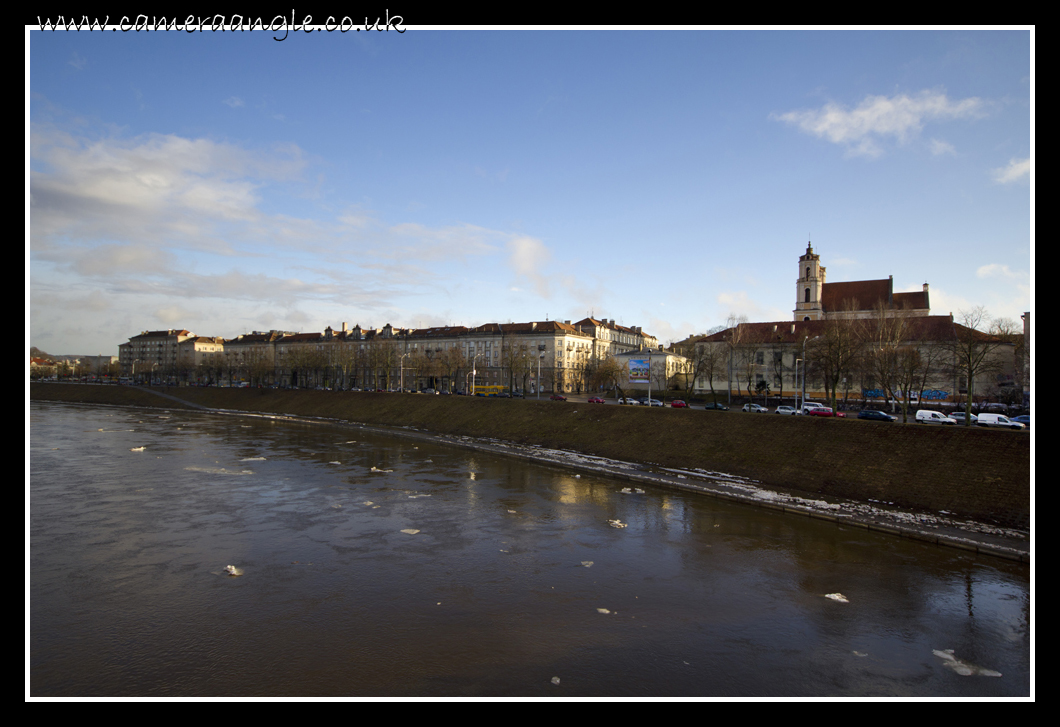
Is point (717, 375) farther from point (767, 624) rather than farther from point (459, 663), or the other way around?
point (459, 663)

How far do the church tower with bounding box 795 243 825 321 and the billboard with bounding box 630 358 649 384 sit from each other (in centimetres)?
3054

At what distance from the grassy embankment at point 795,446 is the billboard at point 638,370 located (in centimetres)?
4000

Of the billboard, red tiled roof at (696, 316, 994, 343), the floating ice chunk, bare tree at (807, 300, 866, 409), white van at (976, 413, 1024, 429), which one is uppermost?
red tiled roof at (696, 316, 994, 343)

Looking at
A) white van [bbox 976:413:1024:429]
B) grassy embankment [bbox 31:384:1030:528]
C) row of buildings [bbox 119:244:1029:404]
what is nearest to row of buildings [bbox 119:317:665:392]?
row of buildings [bbox 119:244:1029:404]

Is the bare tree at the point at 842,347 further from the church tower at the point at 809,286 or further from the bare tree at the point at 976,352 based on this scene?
the church tower at the point at 809,286

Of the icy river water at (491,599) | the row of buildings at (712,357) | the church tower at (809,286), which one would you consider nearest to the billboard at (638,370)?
the row of buildings at (712,357)

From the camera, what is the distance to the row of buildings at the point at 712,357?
55125 millimetres

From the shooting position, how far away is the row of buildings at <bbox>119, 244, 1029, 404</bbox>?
5512 cm

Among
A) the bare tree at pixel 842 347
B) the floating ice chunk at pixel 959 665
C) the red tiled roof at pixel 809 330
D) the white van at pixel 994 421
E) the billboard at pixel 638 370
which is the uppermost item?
the red tiled roof at pixel 809 330

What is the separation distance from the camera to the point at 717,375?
8412 cm

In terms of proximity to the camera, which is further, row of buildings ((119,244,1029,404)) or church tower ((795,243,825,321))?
church tower ((795,243,825,321))

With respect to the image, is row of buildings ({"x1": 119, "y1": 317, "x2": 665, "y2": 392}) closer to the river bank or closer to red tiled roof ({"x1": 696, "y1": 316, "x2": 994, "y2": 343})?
red tiled roof ({"x1": 696, "y1": 316, "x2": 994, "y2": 343})

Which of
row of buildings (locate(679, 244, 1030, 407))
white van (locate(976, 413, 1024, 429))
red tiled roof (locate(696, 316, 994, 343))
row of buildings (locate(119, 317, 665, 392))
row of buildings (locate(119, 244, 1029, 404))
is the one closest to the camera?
white van (locate(976, 413, 1024, 429))

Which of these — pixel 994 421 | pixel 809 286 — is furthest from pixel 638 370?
pixel 994 421
